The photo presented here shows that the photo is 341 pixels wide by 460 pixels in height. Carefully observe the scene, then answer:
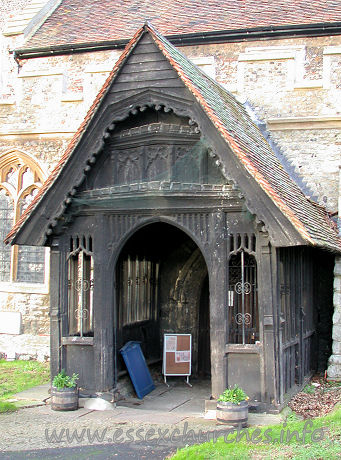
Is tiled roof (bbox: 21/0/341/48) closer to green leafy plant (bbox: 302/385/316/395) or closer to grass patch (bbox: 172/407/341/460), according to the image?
green leafy plant (bbox: 302/385/316/395)

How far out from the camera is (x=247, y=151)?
7.76 metres

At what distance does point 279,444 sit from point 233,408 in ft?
3.92

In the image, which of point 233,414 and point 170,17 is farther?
point 170,17

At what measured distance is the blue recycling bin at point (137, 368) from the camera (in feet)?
29.6

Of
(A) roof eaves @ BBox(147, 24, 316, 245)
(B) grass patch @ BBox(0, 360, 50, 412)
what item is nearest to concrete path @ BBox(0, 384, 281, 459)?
(B) grass patch @ BBox(0, 360, 50, 412)

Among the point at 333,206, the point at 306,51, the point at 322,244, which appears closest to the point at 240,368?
the point at 322,244

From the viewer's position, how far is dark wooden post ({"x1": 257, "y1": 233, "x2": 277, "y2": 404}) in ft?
24.3

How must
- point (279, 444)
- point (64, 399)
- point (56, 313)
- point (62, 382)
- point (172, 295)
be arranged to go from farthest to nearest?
point (172, 295) < point (56, 313) < point (62, 382) < point (64, 399) < point (279, 444)

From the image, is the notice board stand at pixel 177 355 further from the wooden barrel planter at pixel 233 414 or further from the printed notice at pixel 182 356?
the wooden barrel planter at pixel 233 414

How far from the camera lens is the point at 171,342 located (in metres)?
10.3

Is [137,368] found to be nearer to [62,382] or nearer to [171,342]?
[171,342]

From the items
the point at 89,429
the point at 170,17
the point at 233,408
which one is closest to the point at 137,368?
the point at 89,429

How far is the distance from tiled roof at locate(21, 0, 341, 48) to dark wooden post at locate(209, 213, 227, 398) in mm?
6068

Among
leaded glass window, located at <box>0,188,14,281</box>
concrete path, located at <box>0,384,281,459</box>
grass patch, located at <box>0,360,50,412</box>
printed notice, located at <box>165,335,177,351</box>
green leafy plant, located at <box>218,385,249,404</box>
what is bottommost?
concrete path, located at <box>0,384,281,459</box>
